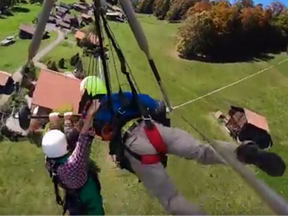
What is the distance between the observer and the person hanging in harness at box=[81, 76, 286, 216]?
251cm

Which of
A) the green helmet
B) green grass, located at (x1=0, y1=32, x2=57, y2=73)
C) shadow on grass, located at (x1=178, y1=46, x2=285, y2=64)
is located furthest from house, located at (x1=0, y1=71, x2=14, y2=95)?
the green helmet

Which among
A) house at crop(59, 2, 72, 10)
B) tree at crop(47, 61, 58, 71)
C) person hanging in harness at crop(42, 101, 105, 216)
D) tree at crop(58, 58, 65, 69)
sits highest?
person hanging in harness at crop(42, 101, 105, 216)

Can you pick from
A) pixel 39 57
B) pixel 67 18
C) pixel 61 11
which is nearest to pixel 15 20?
pixel 61 11

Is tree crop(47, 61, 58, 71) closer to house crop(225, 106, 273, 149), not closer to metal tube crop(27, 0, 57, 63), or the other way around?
house crop(225, 106, 273, 149)

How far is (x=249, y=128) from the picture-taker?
1259cm

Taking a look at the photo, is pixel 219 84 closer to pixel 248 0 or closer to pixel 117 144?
pixel 248 0

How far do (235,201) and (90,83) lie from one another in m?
7.23

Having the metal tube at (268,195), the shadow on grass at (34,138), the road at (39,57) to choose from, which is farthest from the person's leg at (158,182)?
the road at (39,57)

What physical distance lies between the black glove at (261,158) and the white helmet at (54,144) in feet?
2.87

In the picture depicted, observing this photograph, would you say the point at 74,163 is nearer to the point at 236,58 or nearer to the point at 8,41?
the point at 236,58

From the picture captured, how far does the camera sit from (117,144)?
2664 millimetres

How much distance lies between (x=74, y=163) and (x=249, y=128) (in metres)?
10.3

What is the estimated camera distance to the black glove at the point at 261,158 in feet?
8.53

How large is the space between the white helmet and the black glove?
34.5 inches
